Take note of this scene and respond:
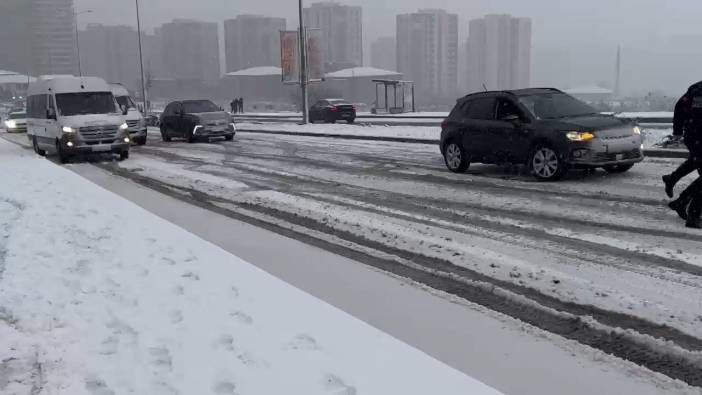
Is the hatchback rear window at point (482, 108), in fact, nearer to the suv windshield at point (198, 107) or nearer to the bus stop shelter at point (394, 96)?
the suv windshield at point (198, 107)

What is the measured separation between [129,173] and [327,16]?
133528mm

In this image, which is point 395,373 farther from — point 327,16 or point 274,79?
point 327,16

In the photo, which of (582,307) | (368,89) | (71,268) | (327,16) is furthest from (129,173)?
(327,16)

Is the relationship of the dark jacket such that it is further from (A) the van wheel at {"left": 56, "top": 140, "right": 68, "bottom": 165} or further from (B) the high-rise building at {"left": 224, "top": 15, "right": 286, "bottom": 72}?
(B) the high-rise building at {"left": 224, "top": 15, "right": 286, "bottom": 72}

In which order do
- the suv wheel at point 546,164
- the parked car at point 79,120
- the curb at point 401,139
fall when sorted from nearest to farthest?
1. the suv wheel at point 546,164
2. the curb at point 401,139
3. the parked car at point 79,120

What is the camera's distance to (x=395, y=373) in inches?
146

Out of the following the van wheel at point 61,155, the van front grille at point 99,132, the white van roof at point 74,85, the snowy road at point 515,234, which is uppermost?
the white van roof at point 74,85

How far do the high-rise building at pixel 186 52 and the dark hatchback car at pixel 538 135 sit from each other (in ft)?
470

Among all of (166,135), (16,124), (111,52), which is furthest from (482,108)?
(111,52)

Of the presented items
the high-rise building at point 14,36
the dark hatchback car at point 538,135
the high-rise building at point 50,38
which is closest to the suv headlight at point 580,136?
the dark hatchback car at point 538,135

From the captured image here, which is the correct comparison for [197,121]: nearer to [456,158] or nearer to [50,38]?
[456,158]

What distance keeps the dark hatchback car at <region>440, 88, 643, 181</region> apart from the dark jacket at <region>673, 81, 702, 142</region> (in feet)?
9.81

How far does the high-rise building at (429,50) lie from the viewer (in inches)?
5241

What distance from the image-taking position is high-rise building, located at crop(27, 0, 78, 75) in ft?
485
